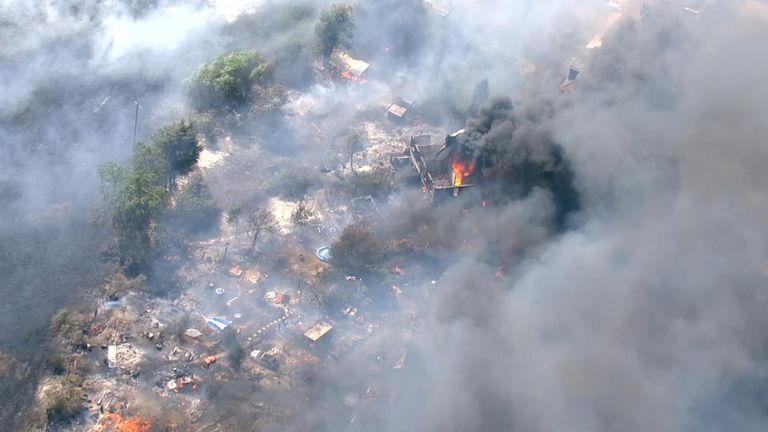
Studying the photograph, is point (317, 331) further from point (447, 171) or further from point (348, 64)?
point (348, 64)

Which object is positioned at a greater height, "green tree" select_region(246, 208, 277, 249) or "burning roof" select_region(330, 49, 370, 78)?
"burning roof" select_region(330, 49, 370, 78)

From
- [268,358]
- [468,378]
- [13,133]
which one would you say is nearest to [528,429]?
[468,378]

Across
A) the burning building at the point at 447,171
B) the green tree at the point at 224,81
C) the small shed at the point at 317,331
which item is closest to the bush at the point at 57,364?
the small shed at the point at 317,331

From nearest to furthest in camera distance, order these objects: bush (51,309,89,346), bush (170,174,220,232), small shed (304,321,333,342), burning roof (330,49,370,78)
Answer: bush (51,309,89,346) → small shed (304,321,333,342) → bush (170,174,220,232) → burning roof (330,49,370,78)

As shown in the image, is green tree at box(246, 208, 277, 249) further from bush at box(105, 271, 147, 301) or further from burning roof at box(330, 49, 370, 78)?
burning roof at box(330, 49, 370, 78)

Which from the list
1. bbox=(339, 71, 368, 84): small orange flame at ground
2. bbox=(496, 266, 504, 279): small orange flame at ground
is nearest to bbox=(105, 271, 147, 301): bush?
bbox=(496, 266, 504, 279): small orange flame at ground

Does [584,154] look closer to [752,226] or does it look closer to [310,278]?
[752,226]

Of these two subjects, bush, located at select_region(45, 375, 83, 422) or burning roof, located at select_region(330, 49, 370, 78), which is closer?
bush, located at select_region(45, 375, 83, 422)
